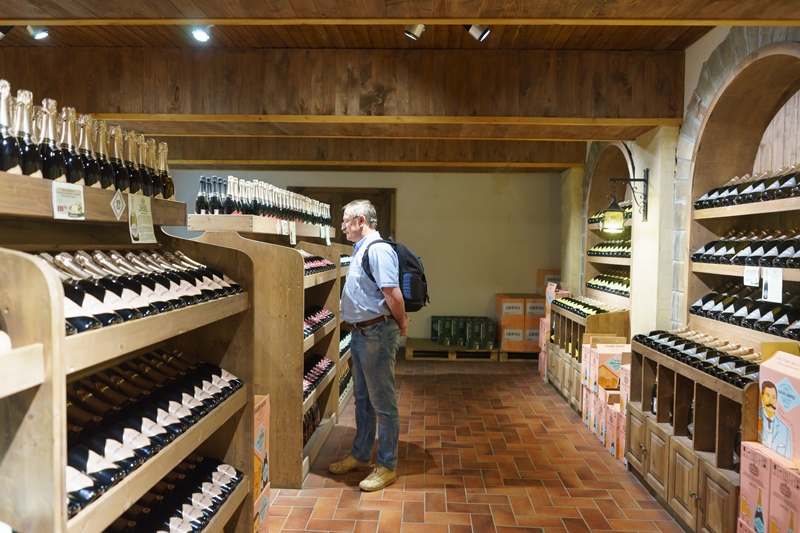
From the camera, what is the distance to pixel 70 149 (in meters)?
1.67

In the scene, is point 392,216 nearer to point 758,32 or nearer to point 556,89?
point 556,89

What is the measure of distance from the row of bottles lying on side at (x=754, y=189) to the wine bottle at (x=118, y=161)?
3.07 metres

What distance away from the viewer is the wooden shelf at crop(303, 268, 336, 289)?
3.77 m

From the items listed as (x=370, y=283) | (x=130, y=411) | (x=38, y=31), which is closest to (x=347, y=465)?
(x=370, y=283)

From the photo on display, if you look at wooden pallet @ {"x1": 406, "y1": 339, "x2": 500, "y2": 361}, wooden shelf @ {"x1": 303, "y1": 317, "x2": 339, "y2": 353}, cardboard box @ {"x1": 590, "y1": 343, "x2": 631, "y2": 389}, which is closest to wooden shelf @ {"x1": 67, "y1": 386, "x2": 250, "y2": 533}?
wooden shelf @ {"x1": 303, "y1": 317, "x2": 339, "y2": 353}

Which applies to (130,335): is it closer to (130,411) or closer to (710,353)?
(130,411)

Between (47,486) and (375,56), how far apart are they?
3474 mm

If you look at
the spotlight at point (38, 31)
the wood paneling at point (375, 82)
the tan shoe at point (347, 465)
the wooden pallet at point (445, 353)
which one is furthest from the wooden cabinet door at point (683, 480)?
the spotlight at point (38, 31)

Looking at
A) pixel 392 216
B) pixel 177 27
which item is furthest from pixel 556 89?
pixel 392 216

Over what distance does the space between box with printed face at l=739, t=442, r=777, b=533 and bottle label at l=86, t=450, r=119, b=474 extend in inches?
98.1

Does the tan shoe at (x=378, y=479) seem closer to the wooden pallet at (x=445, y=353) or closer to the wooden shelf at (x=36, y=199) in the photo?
the wooden shelf at (x=36, y=199)

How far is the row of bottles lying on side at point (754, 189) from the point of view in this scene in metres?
2.88

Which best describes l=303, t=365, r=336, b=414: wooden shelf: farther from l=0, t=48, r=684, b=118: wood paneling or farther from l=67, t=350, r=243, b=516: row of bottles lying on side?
l=0, t=48, r=684, b=118: wood paneling

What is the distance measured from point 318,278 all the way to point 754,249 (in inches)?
110
